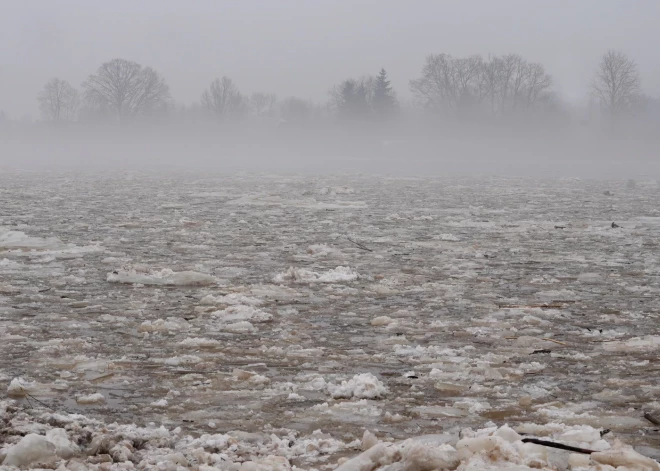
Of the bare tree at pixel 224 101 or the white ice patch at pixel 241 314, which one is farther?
the bare tree at pixel 224 101

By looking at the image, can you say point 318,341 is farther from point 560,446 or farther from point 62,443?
point 560,446

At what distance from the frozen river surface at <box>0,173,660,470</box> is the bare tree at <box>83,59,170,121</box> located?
79212mm

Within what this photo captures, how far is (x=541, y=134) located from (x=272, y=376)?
253ft

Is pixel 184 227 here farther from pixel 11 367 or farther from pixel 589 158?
pixel 589 158

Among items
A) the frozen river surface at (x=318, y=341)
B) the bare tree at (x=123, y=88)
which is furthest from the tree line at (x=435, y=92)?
the frozen river surface at (x=318, y=341)

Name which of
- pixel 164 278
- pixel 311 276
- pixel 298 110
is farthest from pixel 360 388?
pixel 298 110

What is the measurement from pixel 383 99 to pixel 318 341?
80905 millimetres

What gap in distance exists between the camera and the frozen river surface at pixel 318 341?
10.6 ft

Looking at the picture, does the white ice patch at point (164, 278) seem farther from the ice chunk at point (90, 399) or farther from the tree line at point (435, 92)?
the tree line at point (435, 92)

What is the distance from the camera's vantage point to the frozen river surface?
10.6 ft

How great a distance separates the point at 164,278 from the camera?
22.7 feet

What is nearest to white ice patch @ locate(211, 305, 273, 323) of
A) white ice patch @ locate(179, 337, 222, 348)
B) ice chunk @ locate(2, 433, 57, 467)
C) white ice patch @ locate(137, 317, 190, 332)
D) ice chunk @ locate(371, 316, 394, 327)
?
white ice patch @ locate(137, 317, 190, 332)

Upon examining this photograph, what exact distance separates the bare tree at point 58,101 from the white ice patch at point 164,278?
325 ft

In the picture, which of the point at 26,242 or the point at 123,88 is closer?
the point at 26,242
